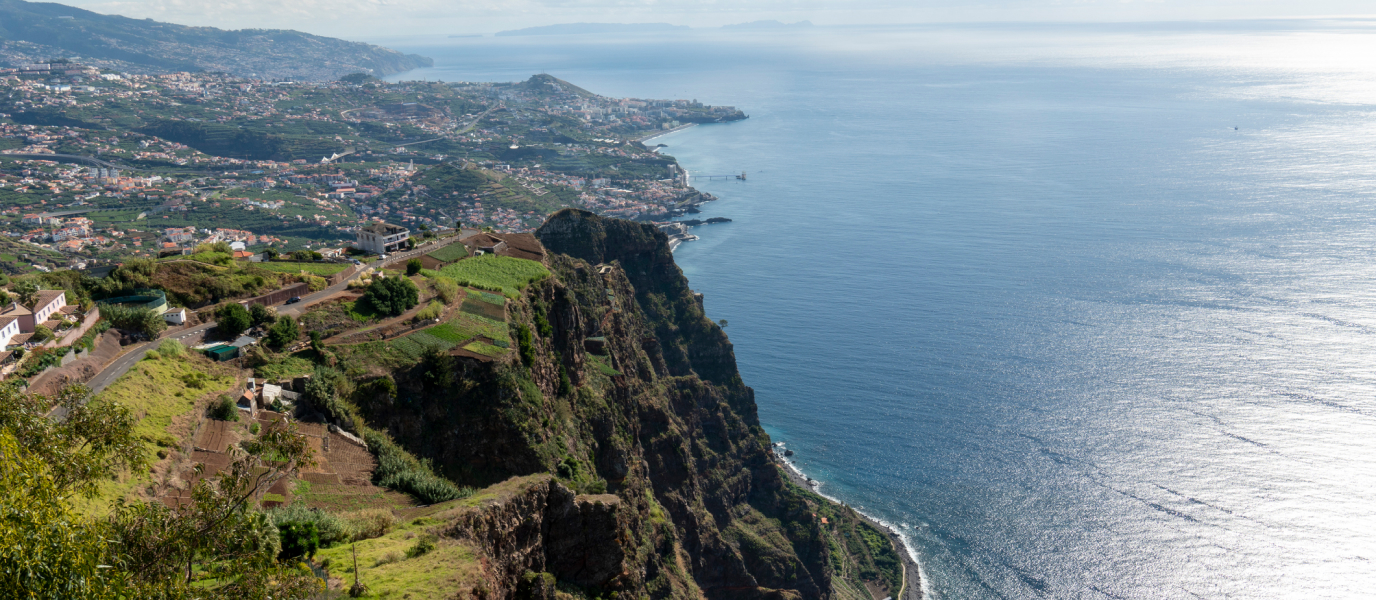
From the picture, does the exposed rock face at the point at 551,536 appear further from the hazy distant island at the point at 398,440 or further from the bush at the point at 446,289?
the bush at the point at 446,289

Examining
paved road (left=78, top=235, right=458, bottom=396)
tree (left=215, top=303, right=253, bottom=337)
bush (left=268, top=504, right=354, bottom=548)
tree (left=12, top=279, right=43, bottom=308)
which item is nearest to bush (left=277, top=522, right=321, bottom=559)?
bush (left=268, top=504, right=354, bottom=548)

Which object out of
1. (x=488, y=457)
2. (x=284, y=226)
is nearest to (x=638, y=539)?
(x=488, y=457)

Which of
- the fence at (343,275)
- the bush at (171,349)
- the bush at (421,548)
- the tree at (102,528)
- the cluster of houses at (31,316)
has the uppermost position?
the tree at (102,528)

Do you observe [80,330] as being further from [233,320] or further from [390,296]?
[390,296]

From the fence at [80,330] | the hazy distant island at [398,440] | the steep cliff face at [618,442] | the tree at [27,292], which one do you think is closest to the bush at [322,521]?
the hazy distant island at [398,440]

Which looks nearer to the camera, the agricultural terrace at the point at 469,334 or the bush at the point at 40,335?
the bush at the point at 40,335

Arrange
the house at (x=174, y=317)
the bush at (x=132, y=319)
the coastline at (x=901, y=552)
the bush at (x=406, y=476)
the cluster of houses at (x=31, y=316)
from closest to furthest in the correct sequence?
the bush at (x=406, y=476)
the cluster of houses at (x=31, y=316)
the bush at (x=132, y=319)
the house at (x=174, y=317)
the coastline at (x=901, y=552)

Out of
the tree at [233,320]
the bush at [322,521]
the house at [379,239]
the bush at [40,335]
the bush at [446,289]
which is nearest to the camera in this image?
the bush at [322,521]
